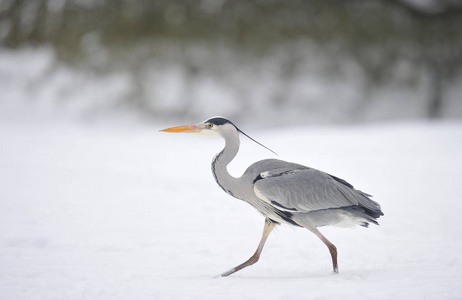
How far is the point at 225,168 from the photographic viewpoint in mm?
3256

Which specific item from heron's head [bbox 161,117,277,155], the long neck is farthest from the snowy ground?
heron's head [bbox 161,117,277,155]

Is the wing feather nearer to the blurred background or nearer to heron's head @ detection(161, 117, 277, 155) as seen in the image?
→ heron's head @ detection(161, 117, 277, 155)

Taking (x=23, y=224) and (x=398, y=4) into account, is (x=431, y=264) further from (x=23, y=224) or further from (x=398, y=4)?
(x=398, y=4)

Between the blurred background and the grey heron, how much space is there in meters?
9.27

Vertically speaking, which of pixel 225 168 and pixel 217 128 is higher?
pixel 217 128

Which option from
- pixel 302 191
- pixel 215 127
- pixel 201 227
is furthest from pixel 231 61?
pixel 302 191

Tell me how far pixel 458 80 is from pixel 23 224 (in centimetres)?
1167

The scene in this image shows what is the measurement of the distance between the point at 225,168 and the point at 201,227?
1.92m

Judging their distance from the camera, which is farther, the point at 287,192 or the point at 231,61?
the point at 231,61

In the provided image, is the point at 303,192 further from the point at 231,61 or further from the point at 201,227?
the point at 231,61

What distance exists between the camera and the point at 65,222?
4.94 metres

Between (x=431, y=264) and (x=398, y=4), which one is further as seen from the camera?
(x=398, y=4)

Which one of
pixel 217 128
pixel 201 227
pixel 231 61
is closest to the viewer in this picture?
pixel 217 128

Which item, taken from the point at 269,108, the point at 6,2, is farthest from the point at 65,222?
the point at 6,2
